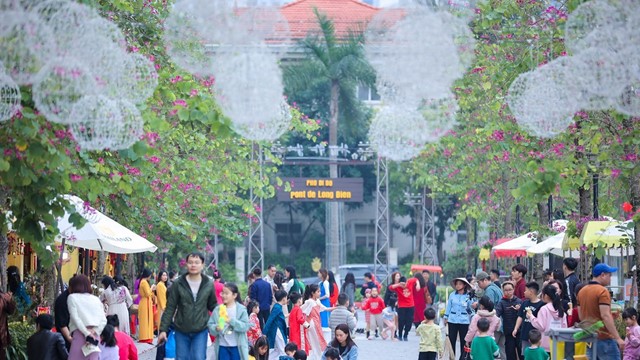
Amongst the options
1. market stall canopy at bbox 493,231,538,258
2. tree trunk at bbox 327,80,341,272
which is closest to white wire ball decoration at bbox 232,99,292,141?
market stall canopy at bbox 493,231,538,258

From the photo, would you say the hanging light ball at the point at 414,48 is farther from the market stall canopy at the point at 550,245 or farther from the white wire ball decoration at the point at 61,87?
the market stall canopy at the point at 550,245

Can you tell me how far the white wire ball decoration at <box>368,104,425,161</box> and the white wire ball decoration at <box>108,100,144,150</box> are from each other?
2419mm

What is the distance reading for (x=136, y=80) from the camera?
11.1 metres

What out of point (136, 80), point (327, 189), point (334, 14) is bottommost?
point (136, 80)

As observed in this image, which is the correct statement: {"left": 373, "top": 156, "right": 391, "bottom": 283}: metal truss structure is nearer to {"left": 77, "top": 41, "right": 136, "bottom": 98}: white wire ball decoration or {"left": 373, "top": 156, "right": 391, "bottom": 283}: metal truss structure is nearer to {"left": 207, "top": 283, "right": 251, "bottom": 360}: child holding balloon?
{"left": 207, "top": 283, "right": 251, "bottom": 360}: child holding balloon

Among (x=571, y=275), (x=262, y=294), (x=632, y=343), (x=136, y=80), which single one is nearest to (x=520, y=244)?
(x=262, y=294)

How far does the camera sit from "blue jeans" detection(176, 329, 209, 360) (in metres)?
12.8

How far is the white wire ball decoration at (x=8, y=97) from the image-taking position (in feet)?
33.8

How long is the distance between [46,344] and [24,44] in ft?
14.4

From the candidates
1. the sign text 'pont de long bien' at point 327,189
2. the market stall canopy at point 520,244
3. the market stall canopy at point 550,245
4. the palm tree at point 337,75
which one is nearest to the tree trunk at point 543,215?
the market stall canopy at point 520,244

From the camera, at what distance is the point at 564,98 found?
1167 centimetres

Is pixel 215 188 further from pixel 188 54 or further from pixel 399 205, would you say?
pixel 399 205

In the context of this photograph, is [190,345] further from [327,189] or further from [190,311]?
[327,189]

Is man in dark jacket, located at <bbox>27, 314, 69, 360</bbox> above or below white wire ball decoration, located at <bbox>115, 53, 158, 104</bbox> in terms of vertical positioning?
below
